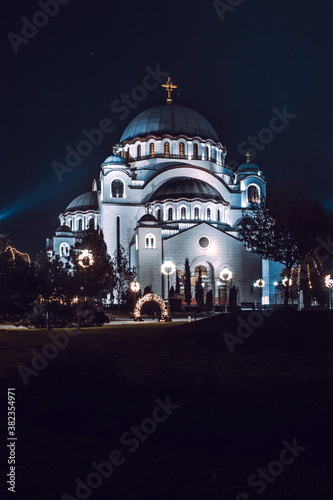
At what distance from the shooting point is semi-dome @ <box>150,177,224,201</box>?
5133 centimetres

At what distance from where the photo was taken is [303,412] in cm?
472

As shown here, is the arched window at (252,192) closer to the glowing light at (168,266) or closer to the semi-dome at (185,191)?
the semi-dome at (185,191)

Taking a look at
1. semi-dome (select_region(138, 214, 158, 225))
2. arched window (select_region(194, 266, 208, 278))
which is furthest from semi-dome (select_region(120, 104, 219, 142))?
arched window (select_region(194, 266, 208, 278))

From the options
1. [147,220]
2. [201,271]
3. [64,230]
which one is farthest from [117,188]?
[201,271]

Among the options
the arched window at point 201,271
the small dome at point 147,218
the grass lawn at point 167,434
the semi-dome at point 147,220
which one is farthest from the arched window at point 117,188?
the grass lawn at point 167,434

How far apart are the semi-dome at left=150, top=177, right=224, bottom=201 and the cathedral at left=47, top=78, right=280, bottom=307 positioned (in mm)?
107

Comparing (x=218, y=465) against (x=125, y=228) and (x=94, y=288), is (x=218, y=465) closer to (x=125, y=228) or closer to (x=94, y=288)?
(x=94, y=288)

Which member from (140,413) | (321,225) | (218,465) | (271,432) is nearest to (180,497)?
(218,465)

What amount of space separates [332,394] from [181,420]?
174 centimetres

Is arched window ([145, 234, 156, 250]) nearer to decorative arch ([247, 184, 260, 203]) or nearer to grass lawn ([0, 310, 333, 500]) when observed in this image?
decorative arch ([247, 184, 260, 203])

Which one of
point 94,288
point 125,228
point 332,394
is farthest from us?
point 125,228

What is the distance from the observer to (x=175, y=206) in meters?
51.6

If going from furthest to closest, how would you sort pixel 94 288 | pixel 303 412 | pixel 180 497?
pixel 94 288 → pixel 303 412 → pixel 180 497

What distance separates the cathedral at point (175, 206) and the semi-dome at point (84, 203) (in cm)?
18
